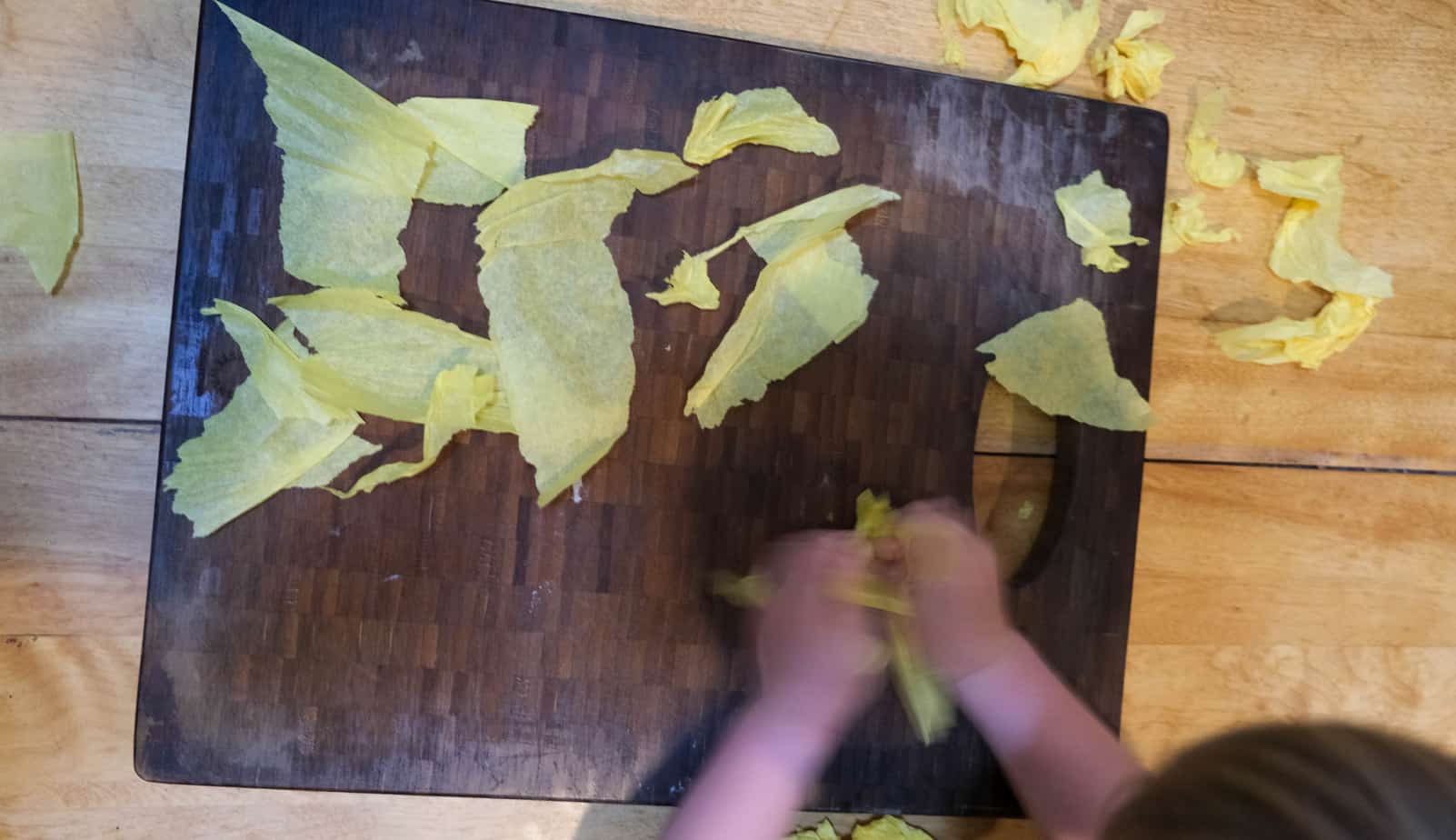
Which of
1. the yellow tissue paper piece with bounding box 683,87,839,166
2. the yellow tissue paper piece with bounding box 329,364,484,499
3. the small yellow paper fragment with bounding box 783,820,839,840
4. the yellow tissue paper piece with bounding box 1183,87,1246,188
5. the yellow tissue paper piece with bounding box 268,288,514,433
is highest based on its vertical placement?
the yellow tissue paper piece with bounding box 1183,87,1246,188

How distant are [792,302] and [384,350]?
25 cm

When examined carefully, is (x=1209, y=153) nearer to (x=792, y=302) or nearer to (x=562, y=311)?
(x=792, y=302)

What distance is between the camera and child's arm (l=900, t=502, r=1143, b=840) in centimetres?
59

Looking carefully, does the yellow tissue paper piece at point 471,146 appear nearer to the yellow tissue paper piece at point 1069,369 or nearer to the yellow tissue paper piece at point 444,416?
the yellow tissue paper piece at point 444,416

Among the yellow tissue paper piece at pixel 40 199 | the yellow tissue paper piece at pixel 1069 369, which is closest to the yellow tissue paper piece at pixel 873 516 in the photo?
the yellow tissue paper piece at pixel 1069 369

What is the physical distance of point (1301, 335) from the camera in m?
0.66

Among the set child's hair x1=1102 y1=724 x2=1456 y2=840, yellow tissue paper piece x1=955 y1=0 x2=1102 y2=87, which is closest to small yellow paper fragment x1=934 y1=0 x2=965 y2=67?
yellow tissue paper piece x1=955 y1=0 x2=1102 y2=87

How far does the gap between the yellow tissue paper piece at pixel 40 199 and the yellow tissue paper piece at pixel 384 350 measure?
0.49ft

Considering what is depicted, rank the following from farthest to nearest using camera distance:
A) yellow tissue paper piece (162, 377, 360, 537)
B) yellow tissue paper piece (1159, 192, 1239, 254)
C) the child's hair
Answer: yellow tissue paper piece (1159, 192, 1239, 254)
yellow tissue paper piece (162, 377, 360, 537)
the child's hair

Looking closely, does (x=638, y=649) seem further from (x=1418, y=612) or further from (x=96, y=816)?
(x=1418, y=612)

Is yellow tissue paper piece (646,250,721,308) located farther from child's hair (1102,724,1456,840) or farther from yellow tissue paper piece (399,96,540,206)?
child's hair (1102,724,1456,840)

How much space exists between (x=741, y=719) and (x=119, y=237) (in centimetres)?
50

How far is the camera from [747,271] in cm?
59

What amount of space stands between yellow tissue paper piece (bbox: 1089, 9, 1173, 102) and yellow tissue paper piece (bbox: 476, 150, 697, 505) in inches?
12.8
